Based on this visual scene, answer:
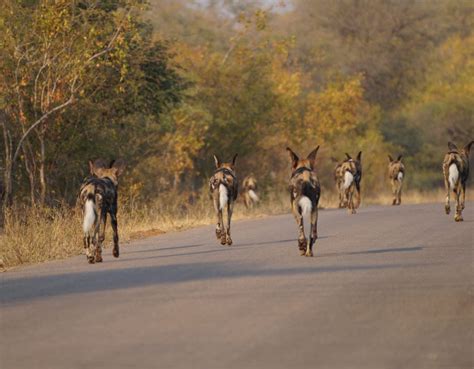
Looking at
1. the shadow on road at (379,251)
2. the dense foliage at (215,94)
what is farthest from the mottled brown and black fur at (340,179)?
the shadow on road at (379,251)

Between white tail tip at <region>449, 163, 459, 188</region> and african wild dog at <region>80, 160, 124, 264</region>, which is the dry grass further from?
white tail tip at <region>449, 163, 459, 188</region>

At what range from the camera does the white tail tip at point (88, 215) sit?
1427cm

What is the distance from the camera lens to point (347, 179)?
28359 millimetres

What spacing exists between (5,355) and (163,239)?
10.9m

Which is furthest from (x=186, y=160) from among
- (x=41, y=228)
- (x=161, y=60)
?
(x=41, y=228)

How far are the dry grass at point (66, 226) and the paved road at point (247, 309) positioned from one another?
0.79m

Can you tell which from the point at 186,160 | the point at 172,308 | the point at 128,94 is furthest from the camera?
the point at 186,160

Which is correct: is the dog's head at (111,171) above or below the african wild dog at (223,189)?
above

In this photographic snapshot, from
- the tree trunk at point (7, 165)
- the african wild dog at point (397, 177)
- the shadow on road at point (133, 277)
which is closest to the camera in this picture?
the shadow on road at point (133, 277)

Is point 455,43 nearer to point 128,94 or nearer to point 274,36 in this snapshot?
point 274,36

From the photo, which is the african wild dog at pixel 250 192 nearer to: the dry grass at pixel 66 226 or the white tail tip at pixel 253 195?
the white tail tip at pixel 253 195

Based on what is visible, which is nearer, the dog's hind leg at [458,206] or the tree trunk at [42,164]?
the tree trunk at [42,164]

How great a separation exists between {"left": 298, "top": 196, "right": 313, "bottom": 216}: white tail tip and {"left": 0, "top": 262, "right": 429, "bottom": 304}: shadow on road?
4.26ft

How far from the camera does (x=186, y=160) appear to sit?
109 ft
